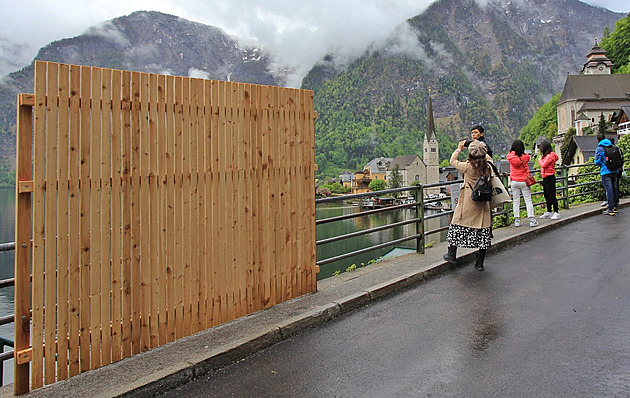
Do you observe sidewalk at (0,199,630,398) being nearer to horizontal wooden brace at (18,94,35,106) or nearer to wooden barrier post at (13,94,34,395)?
wooden barrier post at (13,94,34,395)

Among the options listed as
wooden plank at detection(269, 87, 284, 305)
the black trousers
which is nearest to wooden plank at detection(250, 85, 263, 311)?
wooden plank at detection(269, 87, 284, 305)

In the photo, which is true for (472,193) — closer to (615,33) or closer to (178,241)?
(178,241)

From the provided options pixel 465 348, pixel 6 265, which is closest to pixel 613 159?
pixel 465 348

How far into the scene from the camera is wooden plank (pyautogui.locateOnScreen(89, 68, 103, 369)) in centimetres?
371

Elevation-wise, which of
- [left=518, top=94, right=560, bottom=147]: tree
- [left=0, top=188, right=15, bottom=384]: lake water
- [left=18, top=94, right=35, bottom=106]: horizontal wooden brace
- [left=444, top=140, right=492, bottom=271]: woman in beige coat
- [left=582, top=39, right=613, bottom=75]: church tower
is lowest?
[left=0, top=188, right=15, bottom=384]: lake water

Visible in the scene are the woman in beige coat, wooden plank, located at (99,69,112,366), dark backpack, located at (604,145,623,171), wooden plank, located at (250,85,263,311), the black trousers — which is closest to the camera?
wooden plank, located at (99,69,112,366)

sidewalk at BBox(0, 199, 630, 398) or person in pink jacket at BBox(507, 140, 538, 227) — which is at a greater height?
person in pink jacket at BBox(507, 140, 538, 227)

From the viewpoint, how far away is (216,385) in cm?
370

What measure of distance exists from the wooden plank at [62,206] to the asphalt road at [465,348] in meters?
0.95

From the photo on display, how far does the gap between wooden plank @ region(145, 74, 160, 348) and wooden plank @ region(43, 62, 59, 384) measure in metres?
0.75

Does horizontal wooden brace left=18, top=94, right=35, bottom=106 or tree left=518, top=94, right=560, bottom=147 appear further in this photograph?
tree left=518, top=94, right=560, bottom=147

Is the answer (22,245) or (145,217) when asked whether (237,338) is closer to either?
(145,217)

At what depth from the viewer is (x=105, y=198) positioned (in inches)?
149

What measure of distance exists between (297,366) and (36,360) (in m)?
1.93
